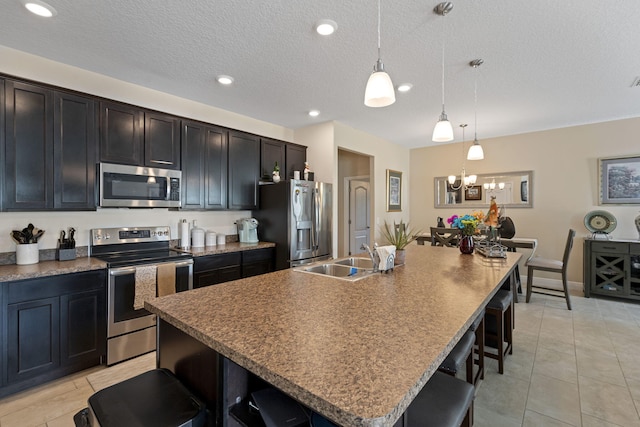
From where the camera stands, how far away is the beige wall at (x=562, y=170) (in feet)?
14.2

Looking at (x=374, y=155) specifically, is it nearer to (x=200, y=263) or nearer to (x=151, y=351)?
(x=200, y=263)

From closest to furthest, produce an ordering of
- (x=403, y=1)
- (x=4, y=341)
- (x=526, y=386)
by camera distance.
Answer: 1. (x=403, y=1)
2. (x=4, y=341)
3. (x=526, y=386)

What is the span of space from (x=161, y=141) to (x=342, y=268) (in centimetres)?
232

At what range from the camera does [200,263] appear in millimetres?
3068

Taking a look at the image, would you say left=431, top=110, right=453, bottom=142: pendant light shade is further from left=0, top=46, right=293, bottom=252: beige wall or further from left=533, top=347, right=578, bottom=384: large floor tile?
left=0, top=46, right=293, bottom=252: beige wall

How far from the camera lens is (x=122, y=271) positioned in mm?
2484

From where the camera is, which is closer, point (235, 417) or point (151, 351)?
point (235, 417)

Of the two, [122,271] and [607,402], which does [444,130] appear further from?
[122,271]

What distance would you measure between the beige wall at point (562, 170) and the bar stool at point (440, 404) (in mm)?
4844

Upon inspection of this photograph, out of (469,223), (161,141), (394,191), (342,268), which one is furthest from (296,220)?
(394,191)

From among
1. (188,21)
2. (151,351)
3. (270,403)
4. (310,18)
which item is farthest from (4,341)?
(310,18)

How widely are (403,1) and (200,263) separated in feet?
9.37

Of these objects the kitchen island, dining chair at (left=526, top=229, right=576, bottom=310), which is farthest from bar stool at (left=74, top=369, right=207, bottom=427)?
dining chair at (left=526, top=229, right=576, bottom=310)

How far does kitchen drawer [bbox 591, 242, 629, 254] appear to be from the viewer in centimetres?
398
